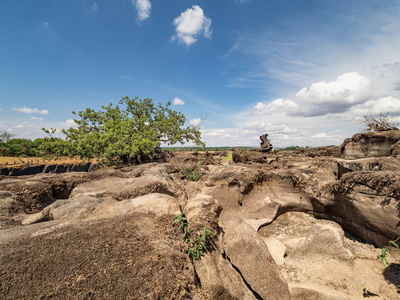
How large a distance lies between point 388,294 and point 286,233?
264 cm

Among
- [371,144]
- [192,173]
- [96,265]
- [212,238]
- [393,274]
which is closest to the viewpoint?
[96,265]

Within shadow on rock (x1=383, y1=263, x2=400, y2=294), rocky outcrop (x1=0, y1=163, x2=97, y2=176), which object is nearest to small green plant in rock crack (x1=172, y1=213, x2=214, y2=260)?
shadow on rock (x1=383, y1=263, x2=400, y2=294)

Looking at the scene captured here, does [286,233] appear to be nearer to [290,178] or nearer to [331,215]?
[331,215]

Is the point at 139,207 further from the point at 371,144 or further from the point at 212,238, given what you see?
the point at 371,144

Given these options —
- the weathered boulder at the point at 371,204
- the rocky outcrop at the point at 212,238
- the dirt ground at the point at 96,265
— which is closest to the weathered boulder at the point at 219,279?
the rocky outcrop at the point at 212,238

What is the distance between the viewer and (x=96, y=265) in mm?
2336

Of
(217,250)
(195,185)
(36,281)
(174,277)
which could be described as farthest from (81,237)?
(195,185)

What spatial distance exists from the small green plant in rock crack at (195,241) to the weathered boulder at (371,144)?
1097 cm

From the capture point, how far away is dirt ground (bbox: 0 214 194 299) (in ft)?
6.65

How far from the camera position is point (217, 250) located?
11.7 feet

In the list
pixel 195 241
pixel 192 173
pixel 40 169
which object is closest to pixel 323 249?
pixel 195 241

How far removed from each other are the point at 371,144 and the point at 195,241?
40.2 feet

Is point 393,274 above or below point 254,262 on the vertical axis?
below

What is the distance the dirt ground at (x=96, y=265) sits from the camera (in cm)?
203
